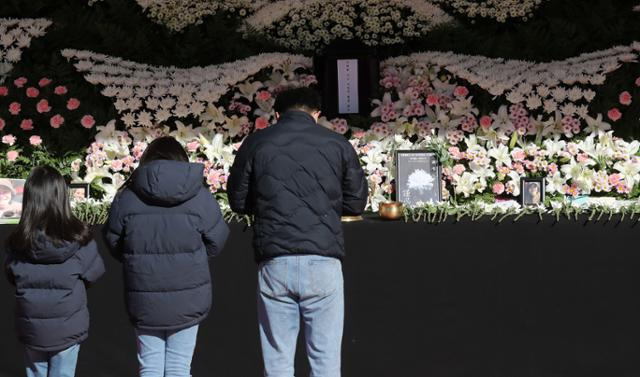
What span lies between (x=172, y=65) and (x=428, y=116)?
1.92 metres

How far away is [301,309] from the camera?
3.38 m

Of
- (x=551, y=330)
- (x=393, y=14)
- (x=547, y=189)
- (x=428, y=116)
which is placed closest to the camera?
(x=551, y=330)

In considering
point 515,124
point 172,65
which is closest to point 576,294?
point 515,124

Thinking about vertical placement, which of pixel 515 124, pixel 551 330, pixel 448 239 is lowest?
pixel 551 330

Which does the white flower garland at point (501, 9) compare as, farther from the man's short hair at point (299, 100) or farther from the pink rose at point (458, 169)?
the man's short hair at point (299, 100)

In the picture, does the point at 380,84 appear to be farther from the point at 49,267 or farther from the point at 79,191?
the point at 49,267

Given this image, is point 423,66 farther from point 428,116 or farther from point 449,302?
point 449,302

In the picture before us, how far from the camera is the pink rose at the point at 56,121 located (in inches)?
231

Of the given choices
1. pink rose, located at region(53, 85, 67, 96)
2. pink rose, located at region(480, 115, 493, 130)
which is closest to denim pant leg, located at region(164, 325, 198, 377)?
pink rose, located at region(480, 115, 493, 130)

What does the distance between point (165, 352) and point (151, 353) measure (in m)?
0.08

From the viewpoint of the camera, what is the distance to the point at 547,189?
5.27 metres

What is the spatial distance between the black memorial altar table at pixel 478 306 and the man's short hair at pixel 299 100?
3.99 ft

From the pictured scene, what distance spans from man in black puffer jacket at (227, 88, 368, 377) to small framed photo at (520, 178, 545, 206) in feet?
6.29

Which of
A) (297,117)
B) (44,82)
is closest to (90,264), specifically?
(297,117)
